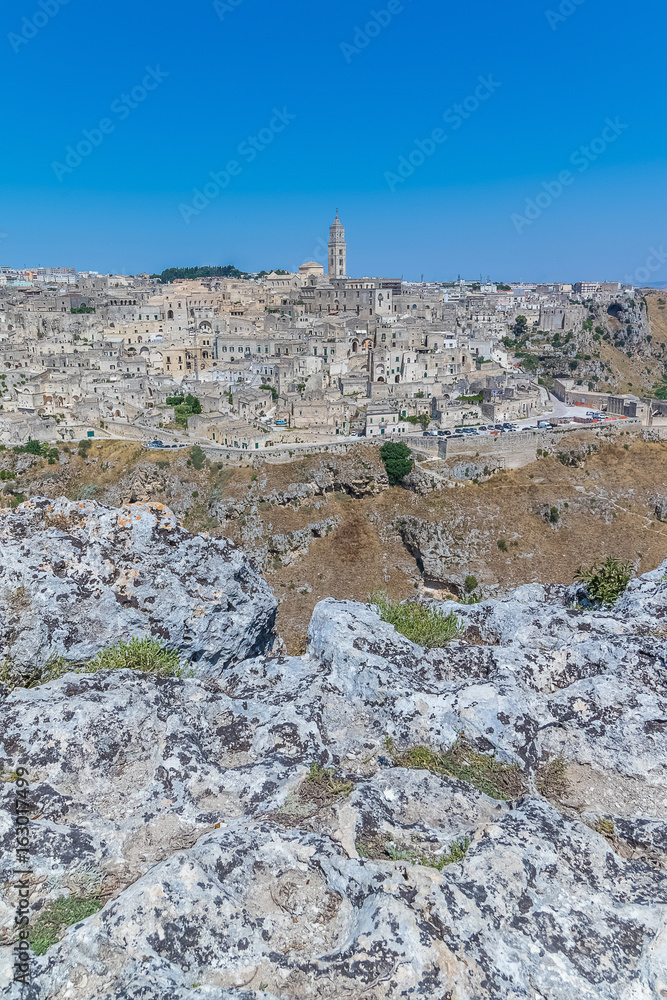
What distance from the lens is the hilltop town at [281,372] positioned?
48469 mm

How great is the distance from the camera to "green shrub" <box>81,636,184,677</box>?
381 inches

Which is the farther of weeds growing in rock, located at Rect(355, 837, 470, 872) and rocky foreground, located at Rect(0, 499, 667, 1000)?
weeds growing in rock, located at Rect(355, 837, 470, 872)

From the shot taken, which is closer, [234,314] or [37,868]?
[37,868]

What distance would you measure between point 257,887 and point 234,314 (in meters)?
73.2

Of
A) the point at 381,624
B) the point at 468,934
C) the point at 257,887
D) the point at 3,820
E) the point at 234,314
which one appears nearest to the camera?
the point at 468,934

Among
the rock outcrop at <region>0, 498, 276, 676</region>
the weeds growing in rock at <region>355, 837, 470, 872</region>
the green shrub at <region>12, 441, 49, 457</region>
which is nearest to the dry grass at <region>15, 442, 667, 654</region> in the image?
the green shrub at <region>12, 441, 49, 457</region>

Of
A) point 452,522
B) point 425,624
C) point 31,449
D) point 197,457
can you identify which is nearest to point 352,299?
point 197,457

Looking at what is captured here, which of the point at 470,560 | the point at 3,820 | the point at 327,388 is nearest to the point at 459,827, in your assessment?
the point at 3,820

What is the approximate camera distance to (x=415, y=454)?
46.9m

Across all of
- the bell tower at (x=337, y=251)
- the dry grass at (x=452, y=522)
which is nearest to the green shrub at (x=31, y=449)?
the dry grass at (x=452, y=522)

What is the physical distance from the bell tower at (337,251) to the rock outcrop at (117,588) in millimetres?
89423

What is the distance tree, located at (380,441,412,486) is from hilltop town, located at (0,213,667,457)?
198 cm

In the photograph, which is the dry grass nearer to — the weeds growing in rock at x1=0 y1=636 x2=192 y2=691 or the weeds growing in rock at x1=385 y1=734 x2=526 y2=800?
the weeds growing in rock at x1=0 y1=636 x2=192 y2=691

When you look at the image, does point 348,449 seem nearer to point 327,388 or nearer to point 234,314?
point 327,388
